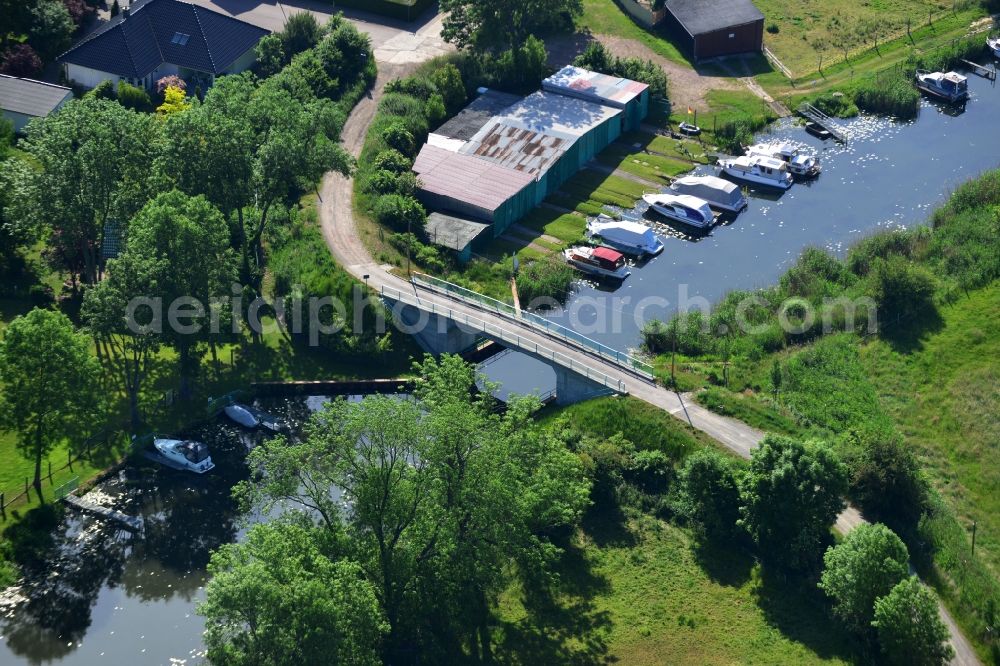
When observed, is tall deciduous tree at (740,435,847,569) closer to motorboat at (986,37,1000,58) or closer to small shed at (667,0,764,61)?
small shed at (667,0,764,61)

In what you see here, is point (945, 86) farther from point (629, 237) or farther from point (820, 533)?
point (820, 533)

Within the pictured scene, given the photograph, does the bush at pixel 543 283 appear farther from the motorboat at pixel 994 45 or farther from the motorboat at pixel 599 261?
the motorboat at pixel 994 45

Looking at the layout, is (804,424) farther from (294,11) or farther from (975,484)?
(294,11)

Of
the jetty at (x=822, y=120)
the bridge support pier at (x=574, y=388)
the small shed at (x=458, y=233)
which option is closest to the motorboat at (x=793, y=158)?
the jetty at (x=822, y=120)

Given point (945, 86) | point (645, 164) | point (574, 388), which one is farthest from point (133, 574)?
point (945, 86)

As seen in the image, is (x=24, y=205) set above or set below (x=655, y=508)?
above

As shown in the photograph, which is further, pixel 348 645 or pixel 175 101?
pixel 175 101

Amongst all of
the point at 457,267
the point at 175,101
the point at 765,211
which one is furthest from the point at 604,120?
the point at 175,101
